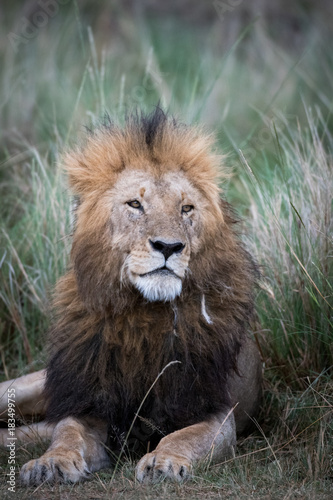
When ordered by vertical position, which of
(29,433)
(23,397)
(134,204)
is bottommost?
(29,433)

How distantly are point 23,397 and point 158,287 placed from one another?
4.65 feet

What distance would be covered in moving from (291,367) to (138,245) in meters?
1.65

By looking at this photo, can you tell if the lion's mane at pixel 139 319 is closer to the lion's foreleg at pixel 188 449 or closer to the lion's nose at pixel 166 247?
the lion's foreleg at pixel 188 449

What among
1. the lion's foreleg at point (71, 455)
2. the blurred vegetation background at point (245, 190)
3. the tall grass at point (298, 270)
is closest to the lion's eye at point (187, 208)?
the blurred vegetation background at point (245, 190)

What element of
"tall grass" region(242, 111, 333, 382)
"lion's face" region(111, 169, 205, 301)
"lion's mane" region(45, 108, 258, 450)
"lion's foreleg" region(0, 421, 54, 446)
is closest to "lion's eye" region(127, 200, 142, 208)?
"lion's face" region(111, 169, 205, 301)

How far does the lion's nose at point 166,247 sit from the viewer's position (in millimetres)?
3467

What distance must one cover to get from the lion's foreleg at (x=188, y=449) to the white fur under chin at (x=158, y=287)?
0.63m

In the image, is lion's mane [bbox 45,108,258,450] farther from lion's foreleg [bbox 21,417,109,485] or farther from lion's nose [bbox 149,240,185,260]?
lion's nose [bbox 149,240,185,260]

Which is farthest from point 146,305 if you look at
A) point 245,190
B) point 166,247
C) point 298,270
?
point 245,190

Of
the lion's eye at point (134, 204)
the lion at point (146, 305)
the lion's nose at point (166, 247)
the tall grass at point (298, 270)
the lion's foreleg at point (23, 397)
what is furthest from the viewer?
the tall grass at point (298, 270)

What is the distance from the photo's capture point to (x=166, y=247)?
3471 mm

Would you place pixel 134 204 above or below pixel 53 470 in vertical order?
above

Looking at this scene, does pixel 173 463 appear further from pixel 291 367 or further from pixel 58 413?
pixel 291 367

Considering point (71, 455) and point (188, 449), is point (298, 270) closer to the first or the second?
point (188, 449)
